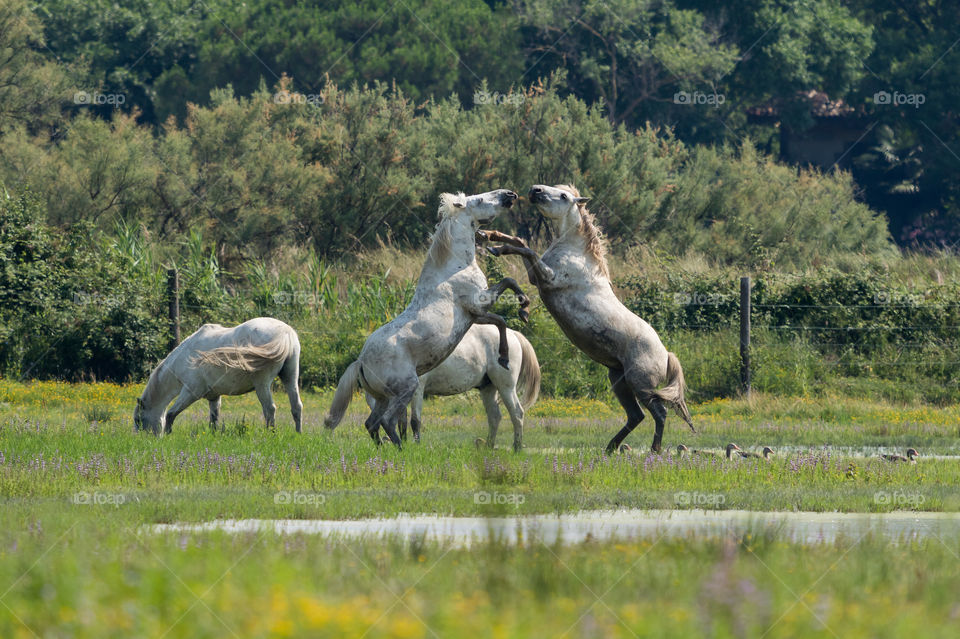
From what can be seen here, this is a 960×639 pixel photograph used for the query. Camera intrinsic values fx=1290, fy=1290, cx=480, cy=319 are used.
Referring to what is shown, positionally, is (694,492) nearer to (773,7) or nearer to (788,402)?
(788,402)

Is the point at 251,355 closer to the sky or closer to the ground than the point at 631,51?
closer to the ground

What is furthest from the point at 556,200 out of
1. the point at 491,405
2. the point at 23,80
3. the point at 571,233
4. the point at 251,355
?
the point at 23,80

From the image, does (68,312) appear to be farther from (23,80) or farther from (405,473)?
(23,80)

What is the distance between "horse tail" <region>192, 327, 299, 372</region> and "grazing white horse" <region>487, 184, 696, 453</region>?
3.77 meters

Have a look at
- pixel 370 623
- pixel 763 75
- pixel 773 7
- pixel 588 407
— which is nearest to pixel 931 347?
pixel 588 407

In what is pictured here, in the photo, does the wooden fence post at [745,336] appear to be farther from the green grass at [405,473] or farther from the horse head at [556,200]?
the horse head at [556,200]

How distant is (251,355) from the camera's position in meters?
16.0

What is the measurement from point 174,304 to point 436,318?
36.8 ft

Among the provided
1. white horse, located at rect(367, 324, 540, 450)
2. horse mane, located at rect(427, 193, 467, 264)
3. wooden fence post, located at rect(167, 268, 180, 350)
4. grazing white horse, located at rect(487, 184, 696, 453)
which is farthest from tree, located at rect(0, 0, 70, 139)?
grazing white horse, located at rect(487, 184, 696, 453)

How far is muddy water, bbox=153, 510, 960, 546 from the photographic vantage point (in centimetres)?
865

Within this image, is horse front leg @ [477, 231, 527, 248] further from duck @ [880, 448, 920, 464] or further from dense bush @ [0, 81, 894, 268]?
dense bush @ [0, 81, 894, 268]

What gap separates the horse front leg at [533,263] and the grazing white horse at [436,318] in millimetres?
298

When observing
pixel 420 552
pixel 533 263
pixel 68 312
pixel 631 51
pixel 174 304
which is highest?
pixel 631 51

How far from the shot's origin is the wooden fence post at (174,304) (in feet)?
76.6
